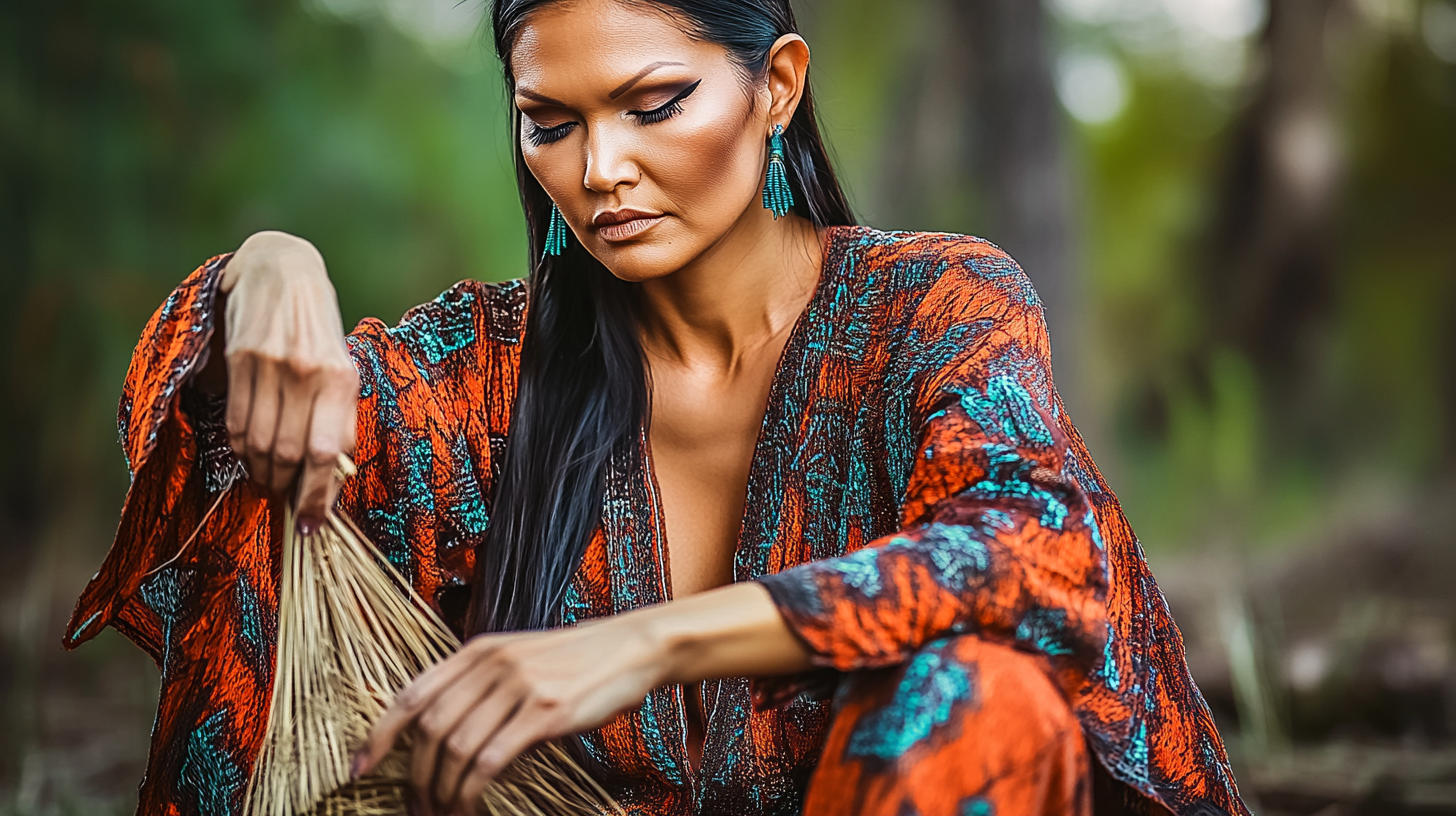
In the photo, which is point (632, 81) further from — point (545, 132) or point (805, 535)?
point (805, 535)

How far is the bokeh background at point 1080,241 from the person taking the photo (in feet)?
12.1

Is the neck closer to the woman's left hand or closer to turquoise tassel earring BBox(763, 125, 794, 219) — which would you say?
turquoise tassel earring BBox(763, 125, 794, 219)

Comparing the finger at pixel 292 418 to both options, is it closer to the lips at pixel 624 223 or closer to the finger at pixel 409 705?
the finger at pixel 409 705

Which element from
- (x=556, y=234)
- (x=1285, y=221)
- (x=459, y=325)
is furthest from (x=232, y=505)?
(x=1285, y=221)

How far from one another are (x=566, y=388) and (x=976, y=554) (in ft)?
2.42

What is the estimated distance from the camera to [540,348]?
1.68 metres

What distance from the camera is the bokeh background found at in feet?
12.1

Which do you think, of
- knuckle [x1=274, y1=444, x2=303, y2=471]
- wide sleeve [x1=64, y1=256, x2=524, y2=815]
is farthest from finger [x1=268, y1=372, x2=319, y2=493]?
wide sleeve [x1=64, y1=256, x2=524, y2=815]

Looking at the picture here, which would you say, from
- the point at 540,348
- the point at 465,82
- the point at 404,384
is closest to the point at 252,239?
the point at 404,384

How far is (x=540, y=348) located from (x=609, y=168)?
1.11 feet

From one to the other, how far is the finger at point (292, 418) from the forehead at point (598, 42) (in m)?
0.45

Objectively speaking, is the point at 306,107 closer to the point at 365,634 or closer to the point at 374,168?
the point at 374,168

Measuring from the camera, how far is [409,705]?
1030 mm

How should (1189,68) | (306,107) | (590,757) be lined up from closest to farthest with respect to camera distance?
(590,757), (306,107), (1189,68)
